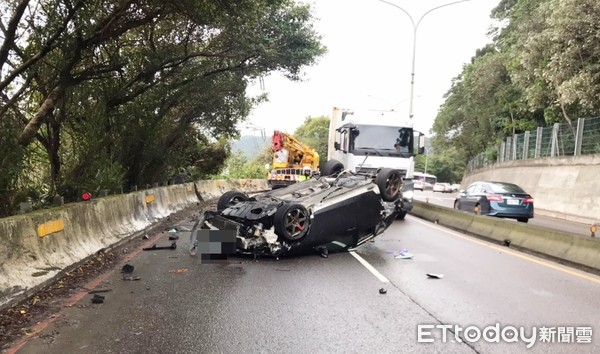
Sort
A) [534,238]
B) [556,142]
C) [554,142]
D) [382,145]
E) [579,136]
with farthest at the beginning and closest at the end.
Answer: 1. [554,142]
2. [556,142]
3. [579,136]
4. [382,145]
5. [534,238]

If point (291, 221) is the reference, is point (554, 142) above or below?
above

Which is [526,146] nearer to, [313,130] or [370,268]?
[370,268]

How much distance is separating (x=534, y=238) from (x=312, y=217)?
4994 mm

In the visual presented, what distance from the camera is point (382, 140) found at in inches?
632

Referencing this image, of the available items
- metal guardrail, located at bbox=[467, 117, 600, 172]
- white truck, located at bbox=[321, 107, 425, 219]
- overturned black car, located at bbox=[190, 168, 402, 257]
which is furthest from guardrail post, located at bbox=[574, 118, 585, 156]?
overturned black car, located at bbox=[190, 168, 402, 257]

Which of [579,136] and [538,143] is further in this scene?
[538,143]

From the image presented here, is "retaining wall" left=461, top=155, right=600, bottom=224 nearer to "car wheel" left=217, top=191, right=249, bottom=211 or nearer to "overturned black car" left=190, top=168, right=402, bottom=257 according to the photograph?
"overturned black car" left=190, top=168, right=402, bottom=257

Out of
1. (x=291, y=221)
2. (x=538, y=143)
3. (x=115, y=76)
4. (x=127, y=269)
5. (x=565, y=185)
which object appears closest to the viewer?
(x=127, y=269)

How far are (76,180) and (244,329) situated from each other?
292 inches

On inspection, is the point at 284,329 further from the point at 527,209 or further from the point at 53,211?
the point at 527,209

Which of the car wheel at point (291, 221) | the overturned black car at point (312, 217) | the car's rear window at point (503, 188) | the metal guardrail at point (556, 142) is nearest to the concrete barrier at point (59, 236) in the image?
the overturned black car at point (312, 217)

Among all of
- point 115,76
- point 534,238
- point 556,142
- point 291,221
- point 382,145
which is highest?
point 115,76

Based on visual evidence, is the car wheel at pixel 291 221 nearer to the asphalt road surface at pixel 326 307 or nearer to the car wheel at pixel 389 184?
the asphalt road surface at pixel 326 307

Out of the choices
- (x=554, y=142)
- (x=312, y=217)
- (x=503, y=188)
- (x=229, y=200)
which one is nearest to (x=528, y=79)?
(x=554, y=142)
